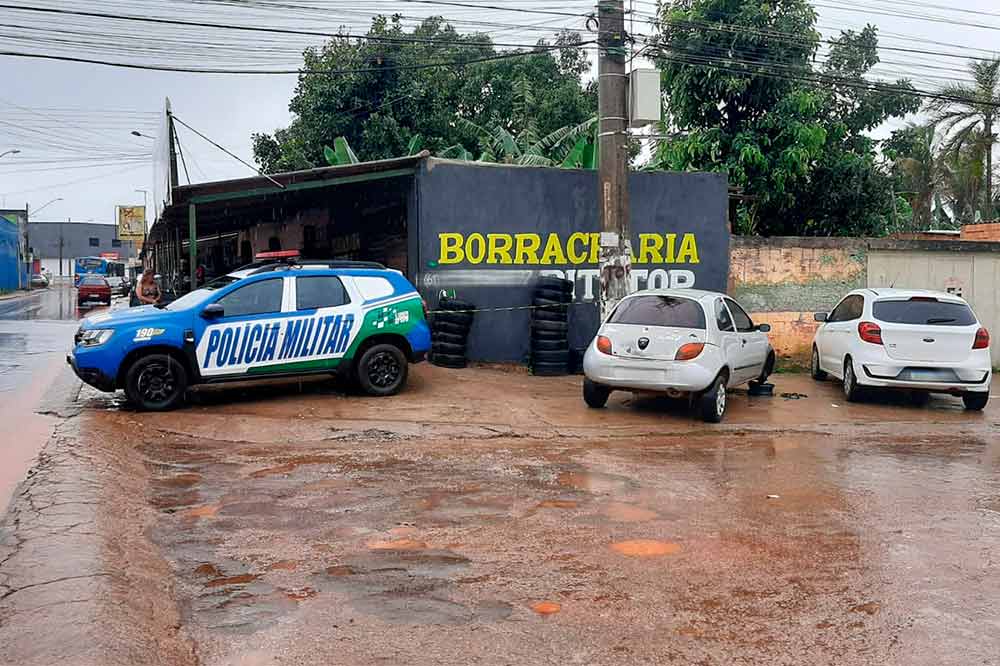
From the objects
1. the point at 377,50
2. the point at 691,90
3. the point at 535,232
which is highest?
the point at 377,50

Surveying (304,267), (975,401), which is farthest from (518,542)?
(975,401)

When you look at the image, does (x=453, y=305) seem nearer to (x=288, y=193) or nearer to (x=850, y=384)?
(x=288, y=193)

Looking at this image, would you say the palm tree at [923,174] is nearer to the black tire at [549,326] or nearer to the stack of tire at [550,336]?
the stack of tire at [550,336]

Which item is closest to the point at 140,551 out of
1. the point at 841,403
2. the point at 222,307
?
the point at 222,307

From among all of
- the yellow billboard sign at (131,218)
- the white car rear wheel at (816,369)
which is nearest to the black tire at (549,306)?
the white car rear wheel at (816,369)

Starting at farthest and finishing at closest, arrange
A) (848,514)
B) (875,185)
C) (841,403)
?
(875,185) → (841,403) → (848,514)

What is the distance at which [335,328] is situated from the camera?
1146 cm

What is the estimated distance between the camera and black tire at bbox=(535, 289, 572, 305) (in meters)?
15.2

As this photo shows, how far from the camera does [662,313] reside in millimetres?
11117

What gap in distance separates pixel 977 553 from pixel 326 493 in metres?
4.55

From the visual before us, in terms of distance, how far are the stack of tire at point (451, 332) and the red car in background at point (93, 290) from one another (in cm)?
3134

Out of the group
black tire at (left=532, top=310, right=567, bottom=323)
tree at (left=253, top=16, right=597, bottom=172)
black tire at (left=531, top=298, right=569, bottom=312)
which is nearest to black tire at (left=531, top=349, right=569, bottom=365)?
black tire at (left=532, top=310, right=567, bottom=323)

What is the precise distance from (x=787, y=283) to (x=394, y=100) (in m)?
13.2

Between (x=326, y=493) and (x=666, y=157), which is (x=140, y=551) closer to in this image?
(x=326, y=493)
